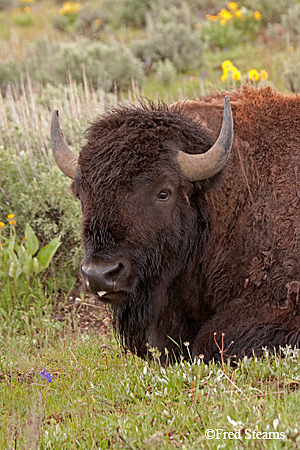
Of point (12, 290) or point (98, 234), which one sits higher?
point (98, 234)

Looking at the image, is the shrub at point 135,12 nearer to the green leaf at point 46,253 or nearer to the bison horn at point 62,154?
the green leaf at point 46,253

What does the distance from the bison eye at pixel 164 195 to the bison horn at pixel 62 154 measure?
3.11 ft

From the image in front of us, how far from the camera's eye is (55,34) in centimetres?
1966

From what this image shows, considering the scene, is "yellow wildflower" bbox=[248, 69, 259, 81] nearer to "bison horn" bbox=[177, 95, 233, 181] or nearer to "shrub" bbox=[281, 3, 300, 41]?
"bison horn" bbox=[177, 95, 233, 181]

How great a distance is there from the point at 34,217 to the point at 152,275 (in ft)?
10.6

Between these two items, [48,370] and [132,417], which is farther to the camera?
[48,370]

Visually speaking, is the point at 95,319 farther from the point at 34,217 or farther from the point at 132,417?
the point at 132,417

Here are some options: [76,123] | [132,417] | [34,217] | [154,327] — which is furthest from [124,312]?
[76,123]

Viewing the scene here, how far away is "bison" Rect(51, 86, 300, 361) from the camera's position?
3980 mm

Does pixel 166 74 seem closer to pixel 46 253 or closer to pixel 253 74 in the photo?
pixel 253 74

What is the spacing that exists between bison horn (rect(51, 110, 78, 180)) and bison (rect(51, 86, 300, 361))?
18 millimetres

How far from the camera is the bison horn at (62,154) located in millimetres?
4754

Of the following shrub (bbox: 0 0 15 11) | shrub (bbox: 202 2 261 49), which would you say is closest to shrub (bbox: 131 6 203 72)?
shrub (bbox: 202 2 261 49)

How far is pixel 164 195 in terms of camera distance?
4109 millimetres
